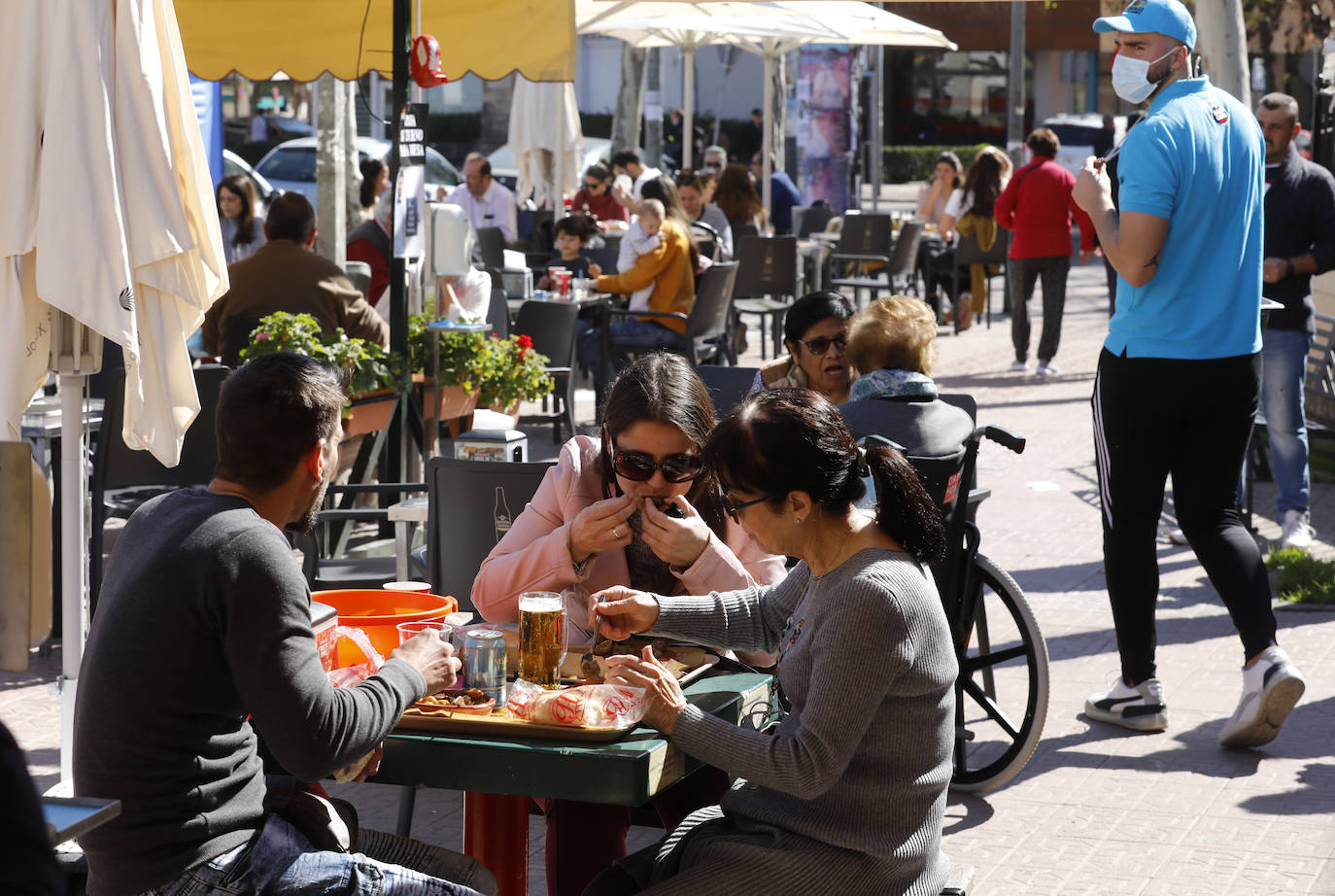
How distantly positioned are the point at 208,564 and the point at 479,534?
6.65ft

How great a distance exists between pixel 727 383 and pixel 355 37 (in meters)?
3.68

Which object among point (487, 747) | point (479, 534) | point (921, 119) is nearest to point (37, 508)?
point (479, 534)

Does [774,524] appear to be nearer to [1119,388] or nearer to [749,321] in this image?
[1119,388]

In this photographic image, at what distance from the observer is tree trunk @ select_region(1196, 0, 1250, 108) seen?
855 centimetres

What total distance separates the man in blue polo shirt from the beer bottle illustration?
2.08m

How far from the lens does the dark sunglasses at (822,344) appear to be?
5.48 m

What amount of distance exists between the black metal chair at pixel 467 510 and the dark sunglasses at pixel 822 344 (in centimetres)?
136

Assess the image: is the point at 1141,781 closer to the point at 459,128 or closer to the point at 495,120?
the point at 495,120

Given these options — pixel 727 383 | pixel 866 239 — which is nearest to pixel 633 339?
pixel 727 383

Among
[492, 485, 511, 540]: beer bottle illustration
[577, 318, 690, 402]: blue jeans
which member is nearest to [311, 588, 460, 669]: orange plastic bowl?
[492, 485, 511, 540]: beer bottle illustration

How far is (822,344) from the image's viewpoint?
548cm

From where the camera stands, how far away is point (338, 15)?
8.40 metres

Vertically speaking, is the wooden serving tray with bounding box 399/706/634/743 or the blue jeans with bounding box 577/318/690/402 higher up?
the blue jeans with bounding box 577/318/690/402

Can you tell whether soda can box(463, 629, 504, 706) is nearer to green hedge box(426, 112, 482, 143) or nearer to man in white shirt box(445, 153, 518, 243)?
man in white shirt box(445, 153, 518, 243)
